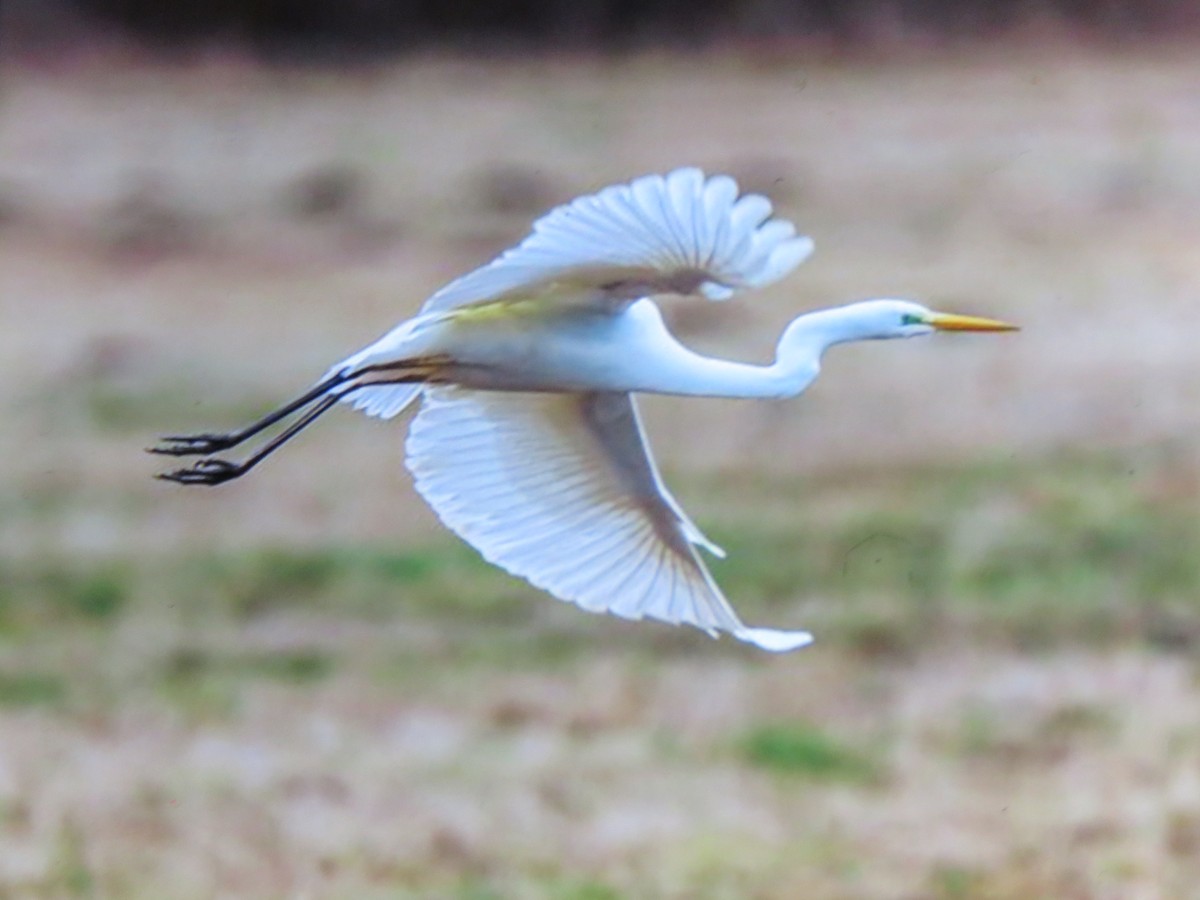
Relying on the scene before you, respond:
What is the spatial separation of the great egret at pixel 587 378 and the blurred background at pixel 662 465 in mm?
3141

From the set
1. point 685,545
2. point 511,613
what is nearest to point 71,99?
point 511,613

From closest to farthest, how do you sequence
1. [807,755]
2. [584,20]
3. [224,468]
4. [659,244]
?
1. [659,244]
2. [224,468]
3. [807,755]
4. [584,20]

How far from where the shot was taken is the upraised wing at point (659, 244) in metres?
4.14

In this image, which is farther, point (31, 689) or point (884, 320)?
point (31, 689)

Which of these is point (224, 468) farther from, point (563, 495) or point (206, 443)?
point (563, 495)

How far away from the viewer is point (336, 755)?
376 inches

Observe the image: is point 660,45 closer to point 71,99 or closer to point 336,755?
point 71,99

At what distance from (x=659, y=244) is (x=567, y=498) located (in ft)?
3.02

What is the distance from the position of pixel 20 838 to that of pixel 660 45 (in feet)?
42.1

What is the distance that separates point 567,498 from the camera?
516cm

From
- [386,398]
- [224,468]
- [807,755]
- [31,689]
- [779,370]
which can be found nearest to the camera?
[779,370]

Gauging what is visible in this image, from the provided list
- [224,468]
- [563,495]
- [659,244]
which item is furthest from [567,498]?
[659,244]

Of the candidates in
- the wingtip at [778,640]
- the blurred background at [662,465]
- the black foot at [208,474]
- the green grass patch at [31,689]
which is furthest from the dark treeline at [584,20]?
the wingtip at [778,640]

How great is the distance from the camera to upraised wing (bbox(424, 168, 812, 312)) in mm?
4137
